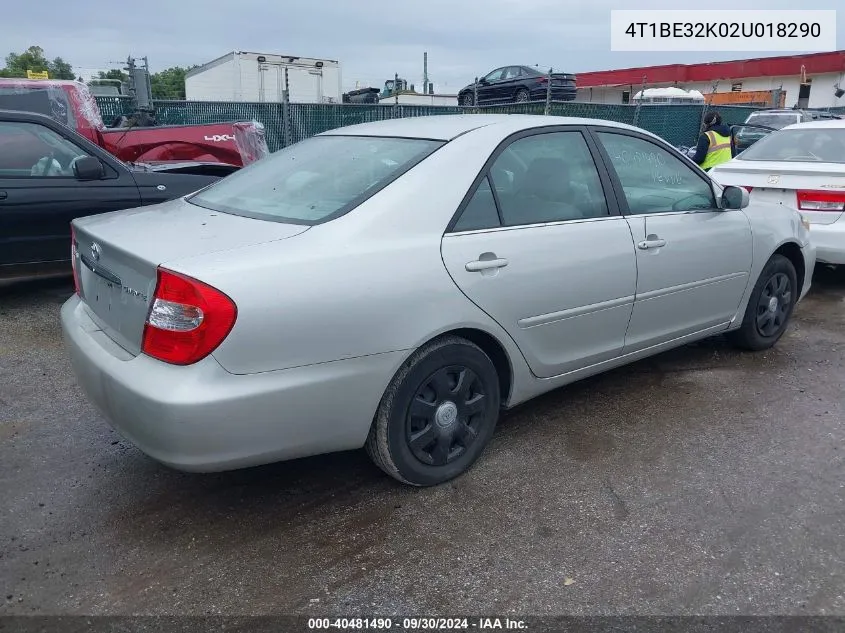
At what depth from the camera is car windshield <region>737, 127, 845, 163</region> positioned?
661 cm

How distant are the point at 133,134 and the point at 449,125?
5191 mm

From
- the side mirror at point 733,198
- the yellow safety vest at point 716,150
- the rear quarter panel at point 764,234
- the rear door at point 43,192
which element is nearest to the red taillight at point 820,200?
the rear quarter panel at point 764,234

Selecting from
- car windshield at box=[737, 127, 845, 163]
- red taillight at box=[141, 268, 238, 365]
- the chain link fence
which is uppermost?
the chain link fence

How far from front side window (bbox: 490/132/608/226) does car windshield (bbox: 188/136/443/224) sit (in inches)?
14.7

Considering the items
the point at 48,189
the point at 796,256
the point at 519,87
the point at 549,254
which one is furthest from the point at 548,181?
the point at 519,87

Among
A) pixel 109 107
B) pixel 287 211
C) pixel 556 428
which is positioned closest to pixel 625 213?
pixel 556 428

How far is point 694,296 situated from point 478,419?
5.37ft

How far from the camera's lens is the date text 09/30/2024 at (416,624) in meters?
2.28

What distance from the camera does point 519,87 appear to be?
20500mm

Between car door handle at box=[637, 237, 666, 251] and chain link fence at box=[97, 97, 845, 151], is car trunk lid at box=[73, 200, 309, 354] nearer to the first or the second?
car door handle at box=[637, 237, 666, 251]

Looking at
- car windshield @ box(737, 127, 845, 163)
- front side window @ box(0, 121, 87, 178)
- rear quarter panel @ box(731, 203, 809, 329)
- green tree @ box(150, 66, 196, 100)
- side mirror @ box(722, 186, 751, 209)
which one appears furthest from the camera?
green tree @ box(150, 66, 196, 100)

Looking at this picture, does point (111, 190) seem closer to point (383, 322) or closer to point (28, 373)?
point (28, 373)

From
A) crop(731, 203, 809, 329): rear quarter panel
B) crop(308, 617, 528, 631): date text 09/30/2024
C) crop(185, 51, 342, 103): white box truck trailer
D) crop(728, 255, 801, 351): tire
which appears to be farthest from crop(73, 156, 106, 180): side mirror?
crop(185, 51, 342, 103): white box truck trailer

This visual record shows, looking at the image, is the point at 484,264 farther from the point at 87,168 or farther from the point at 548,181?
the point at 87,168
